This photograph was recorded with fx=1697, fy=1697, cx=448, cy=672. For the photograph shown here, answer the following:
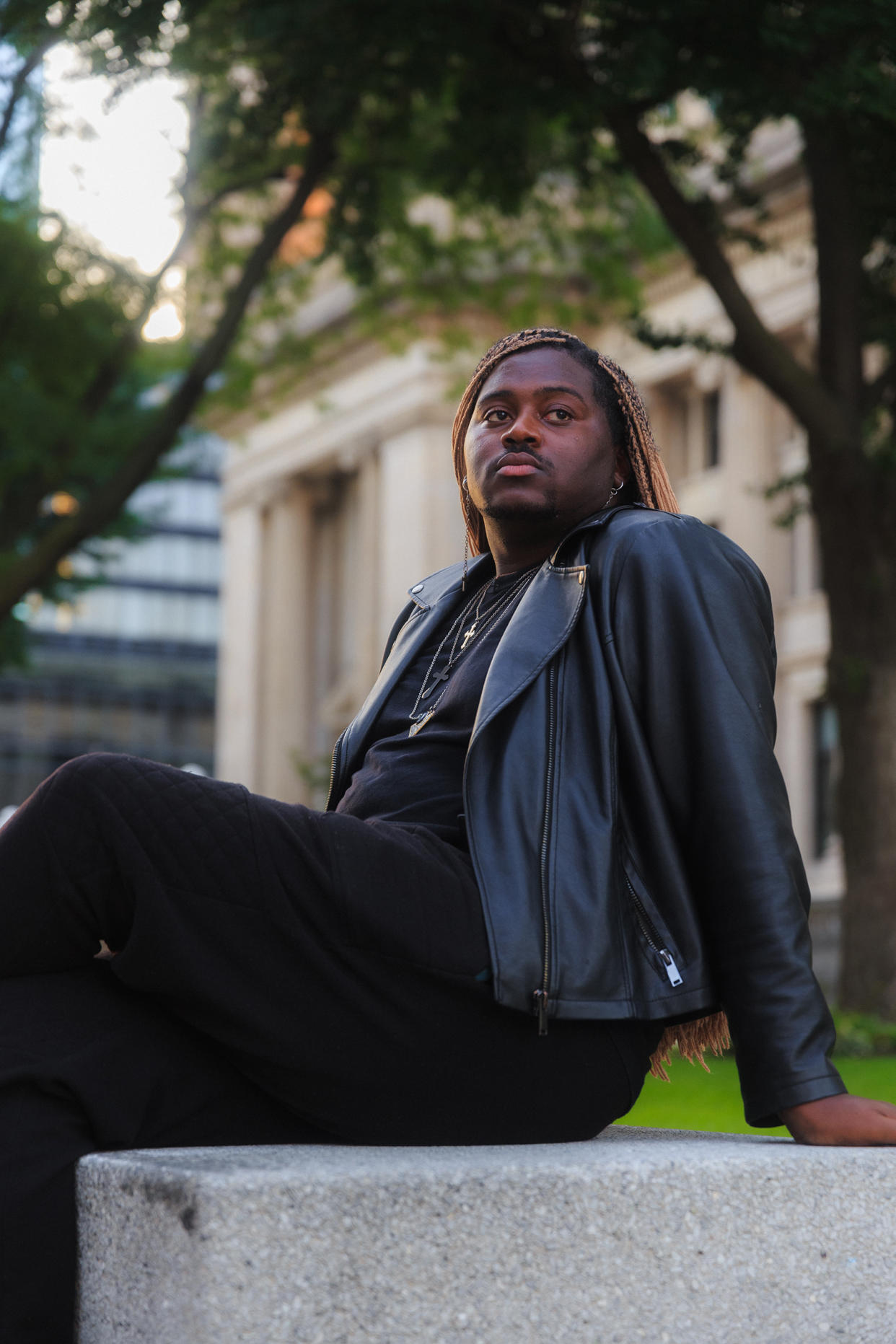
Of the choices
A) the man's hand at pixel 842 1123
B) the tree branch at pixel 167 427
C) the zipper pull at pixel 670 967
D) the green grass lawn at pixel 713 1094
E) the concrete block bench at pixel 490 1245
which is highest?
the tree branch at pixel 167 427

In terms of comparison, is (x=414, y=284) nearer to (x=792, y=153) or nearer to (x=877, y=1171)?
(x=792, y=153)

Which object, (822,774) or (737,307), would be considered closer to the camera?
(737,307)

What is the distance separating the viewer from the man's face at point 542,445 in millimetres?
3100

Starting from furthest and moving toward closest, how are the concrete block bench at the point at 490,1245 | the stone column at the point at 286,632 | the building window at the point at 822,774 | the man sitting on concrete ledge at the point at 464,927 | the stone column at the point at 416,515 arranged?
the stone column at the point at 286,632
the stone column at the point at 416,515
the building window at the point at 822,774
the man sitting on concrete ledge at the point at 464,927
the concrete block bench at the point at 490,1245

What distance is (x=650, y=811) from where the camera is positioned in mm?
2686

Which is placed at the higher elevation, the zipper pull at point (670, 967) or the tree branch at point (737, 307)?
the tree branch at point (737, 307)

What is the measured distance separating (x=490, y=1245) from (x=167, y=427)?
39.7 ft

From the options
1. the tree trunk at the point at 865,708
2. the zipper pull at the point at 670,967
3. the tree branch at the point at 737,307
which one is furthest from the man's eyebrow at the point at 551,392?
the tree trunk at the point at 865,708

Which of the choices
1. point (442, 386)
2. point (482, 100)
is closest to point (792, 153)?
point (442, 386)

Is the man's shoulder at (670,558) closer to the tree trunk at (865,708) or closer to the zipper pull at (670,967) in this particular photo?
the zipper pull at (670,967)

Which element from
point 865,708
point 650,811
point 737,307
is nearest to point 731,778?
point 650,811

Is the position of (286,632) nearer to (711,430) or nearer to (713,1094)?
(711,430)

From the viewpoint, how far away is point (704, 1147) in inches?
101

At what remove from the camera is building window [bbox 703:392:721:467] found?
3559 cm
